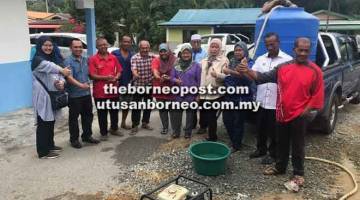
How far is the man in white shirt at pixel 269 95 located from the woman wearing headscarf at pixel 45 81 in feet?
8.53

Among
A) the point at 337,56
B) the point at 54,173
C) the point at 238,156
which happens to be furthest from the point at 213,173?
the point at 337,56

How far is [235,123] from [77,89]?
7.64 ft

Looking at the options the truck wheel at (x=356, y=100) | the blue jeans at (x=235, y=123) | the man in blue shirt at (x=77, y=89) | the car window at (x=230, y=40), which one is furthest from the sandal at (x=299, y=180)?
the car window at (x=230, y=40)

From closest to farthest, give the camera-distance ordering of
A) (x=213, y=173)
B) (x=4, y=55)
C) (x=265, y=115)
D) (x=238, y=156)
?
(x=213, y=173)
(x=265, y=115)
(x=238, y=156)
(x=4, y=55)

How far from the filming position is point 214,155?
4652 mm

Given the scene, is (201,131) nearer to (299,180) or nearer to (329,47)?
(299,180)

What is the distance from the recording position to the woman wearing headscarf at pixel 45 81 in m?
4.77

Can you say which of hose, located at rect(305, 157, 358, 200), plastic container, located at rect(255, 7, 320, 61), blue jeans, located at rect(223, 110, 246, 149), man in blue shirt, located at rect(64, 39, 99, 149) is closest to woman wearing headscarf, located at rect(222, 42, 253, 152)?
blue jeans, located at rect(223, 110, 246, 149)

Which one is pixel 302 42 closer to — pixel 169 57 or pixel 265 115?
pixel 265 115

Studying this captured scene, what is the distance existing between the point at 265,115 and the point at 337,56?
2.55m

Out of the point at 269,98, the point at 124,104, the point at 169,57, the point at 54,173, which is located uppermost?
the point at 169,57

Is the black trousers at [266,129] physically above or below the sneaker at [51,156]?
above

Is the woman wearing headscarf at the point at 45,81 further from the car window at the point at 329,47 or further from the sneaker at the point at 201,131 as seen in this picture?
the car window at the point at 329,47

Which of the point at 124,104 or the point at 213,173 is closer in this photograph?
the point at 213,173
